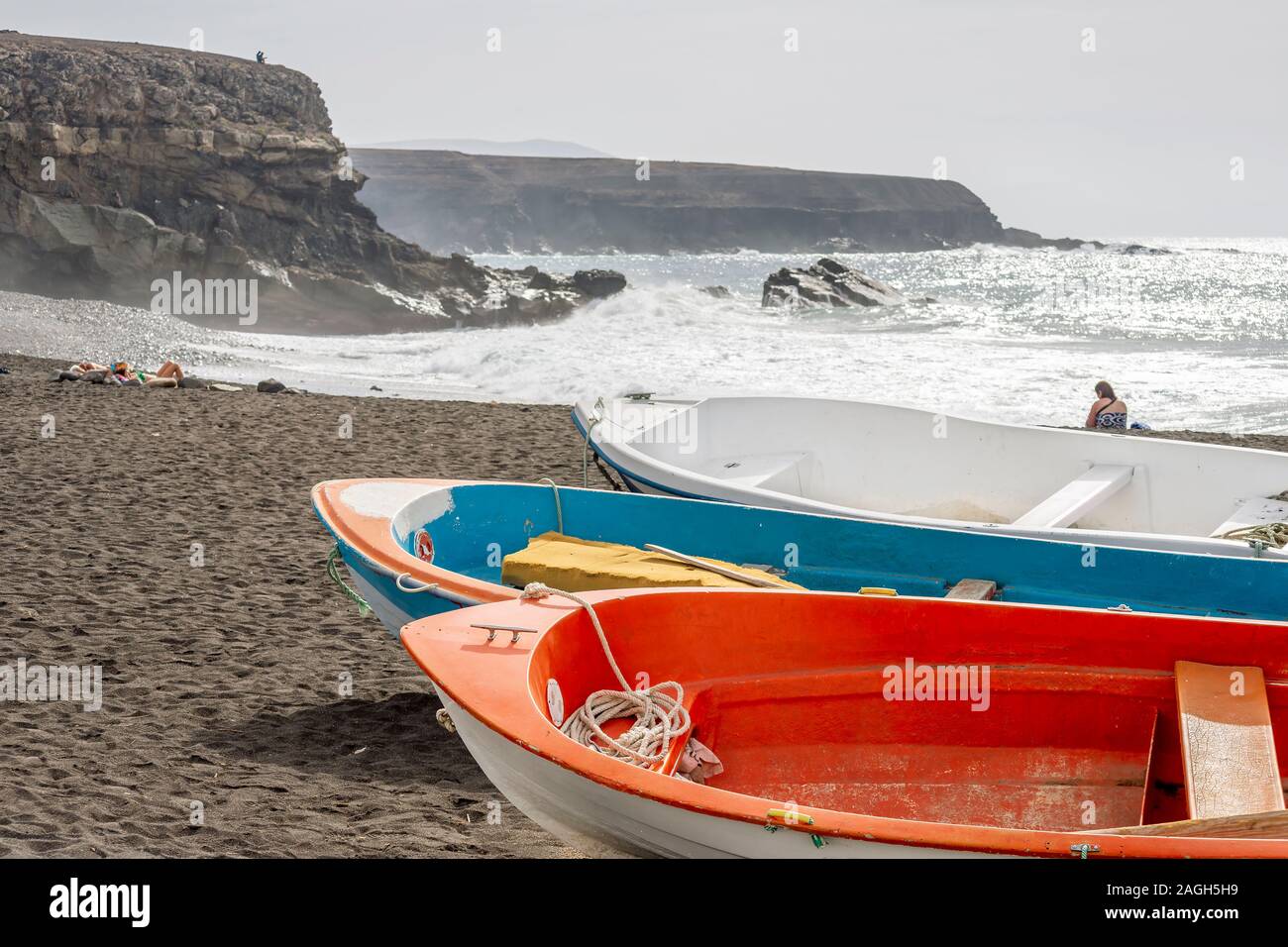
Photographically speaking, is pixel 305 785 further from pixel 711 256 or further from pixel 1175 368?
pixel 711 256

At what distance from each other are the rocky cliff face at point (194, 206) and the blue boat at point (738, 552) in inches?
1419

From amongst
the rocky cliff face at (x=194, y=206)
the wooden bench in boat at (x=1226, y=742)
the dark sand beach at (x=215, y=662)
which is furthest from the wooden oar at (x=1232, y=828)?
the rocky cliff face at (x=194, y=206)

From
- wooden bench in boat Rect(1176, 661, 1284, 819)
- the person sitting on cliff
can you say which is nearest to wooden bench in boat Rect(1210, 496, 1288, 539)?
wooden bench in boat Rect(1176, 661, 1284, 819)

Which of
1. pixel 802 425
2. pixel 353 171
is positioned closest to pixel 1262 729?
pixel 802 425

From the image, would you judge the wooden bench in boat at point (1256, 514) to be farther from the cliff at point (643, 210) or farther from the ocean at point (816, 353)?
the cliff at point (643, 210)

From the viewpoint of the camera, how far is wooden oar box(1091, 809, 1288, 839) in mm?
2535

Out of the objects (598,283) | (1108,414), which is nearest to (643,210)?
(598,283)

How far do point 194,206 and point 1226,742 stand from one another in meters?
45.3

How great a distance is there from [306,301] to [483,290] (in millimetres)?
6802

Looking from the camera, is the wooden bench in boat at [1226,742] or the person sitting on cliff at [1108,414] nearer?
the wooden bench in boat at [1226,742]

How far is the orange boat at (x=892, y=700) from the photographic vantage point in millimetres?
3276

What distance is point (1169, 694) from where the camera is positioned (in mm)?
3699

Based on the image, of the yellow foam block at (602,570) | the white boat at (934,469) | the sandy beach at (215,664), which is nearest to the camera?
the sandy beach at (215,664)

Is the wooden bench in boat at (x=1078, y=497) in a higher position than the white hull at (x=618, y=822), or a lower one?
higher
